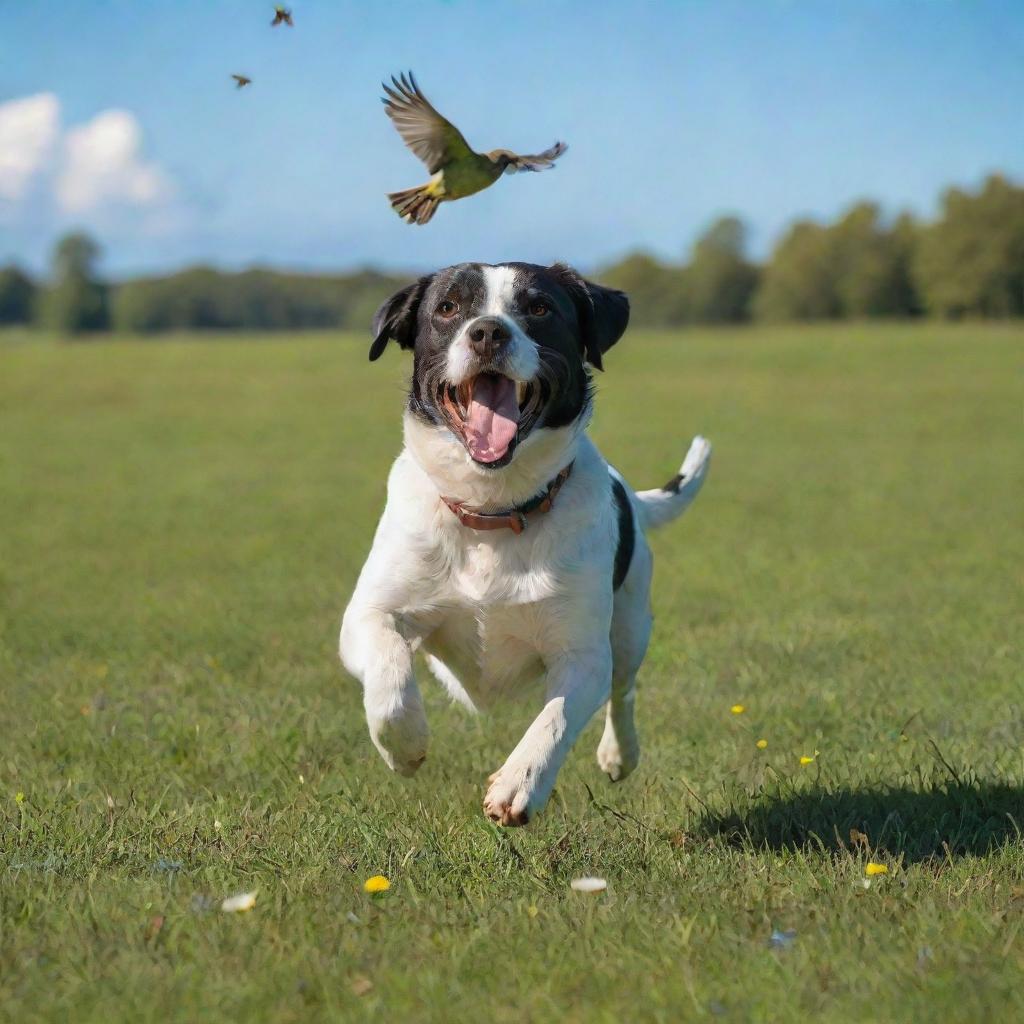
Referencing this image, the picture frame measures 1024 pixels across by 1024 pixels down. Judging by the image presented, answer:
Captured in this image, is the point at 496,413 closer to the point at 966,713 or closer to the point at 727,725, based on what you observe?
the point at 727,725

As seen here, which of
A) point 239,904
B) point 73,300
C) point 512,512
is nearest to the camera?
point 239,904

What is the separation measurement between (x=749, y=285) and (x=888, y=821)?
68730mm

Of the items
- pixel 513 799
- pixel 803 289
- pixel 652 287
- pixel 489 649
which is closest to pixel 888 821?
pixel 513 799

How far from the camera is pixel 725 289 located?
70.8 metres

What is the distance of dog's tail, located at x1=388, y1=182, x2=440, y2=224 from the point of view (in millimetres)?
4621

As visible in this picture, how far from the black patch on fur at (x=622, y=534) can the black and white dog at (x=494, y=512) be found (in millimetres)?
170

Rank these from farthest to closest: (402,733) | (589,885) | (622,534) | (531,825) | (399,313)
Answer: (622,534)
(399,313)
(531,825)
(402,733)
(589,885)

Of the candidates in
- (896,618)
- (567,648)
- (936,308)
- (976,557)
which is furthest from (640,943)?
(936,308)

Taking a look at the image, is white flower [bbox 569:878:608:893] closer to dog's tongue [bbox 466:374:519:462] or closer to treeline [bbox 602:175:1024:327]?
dog's tongue [bbox 466:374:519:462]

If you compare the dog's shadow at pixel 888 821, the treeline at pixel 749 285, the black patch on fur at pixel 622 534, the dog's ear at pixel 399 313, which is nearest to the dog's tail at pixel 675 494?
the black patch on fur at pixel 622 534

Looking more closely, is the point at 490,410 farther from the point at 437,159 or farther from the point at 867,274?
the point at 867,274

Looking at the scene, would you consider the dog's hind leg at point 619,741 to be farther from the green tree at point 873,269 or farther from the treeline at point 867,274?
the green tree at point 873,269

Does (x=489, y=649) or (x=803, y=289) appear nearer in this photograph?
(x=489, y=649)

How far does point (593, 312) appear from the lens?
5148 millimetres
